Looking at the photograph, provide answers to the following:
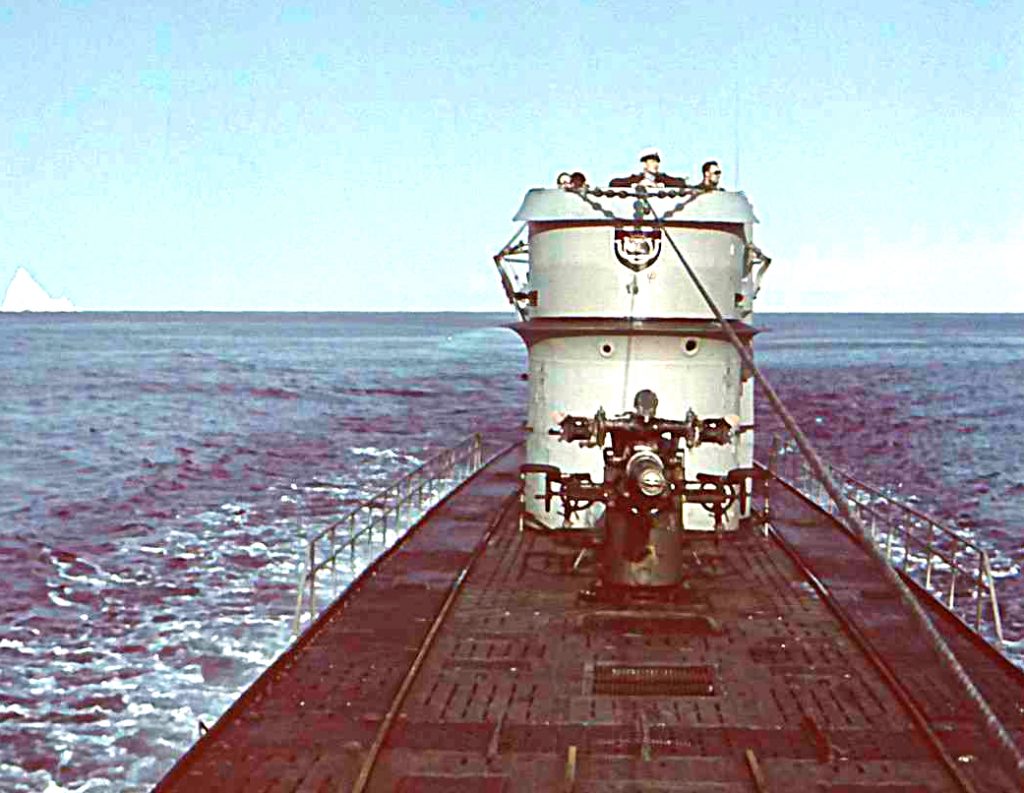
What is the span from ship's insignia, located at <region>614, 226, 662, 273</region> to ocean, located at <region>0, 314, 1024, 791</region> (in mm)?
8037

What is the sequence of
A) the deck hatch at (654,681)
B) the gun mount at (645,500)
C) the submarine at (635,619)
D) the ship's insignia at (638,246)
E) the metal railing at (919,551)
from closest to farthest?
the submarine at (635,619)
the deck hatch at (654,681)
the gun mount at (645,500)
the ship's insignia at (638,246)
the metal railing at (919,551)

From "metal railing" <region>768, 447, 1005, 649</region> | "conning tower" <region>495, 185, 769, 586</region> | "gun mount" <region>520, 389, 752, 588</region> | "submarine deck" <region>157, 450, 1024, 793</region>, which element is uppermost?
"conning tower" <region>495, 185, 769, 586</region>

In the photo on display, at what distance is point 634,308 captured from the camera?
2534cm

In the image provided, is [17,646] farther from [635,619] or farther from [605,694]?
[605,694]

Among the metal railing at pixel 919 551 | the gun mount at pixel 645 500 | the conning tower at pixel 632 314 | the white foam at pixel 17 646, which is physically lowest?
the white foam at pixel 17 646

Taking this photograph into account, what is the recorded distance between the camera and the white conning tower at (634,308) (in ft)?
83.0

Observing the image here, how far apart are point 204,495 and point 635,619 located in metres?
36.5

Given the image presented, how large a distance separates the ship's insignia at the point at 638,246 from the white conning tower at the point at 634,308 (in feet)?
0.07

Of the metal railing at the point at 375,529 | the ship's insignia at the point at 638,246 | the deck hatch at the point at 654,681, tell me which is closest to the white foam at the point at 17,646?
the metal railing at the point at 375,529

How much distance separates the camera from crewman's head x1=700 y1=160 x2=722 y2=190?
25.7 meters

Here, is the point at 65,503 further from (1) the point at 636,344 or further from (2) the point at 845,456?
(2) the point at 845,456

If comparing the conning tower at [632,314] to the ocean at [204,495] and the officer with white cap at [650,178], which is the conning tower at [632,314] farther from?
the ocean at [204,495]

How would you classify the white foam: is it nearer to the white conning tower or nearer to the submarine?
the submarine

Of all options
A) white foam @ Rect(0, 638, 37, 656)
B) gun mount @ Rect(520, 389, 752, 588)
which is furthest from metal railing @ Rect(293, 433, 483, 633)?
gun mount @ Rect(520, 389, 752, 588)
